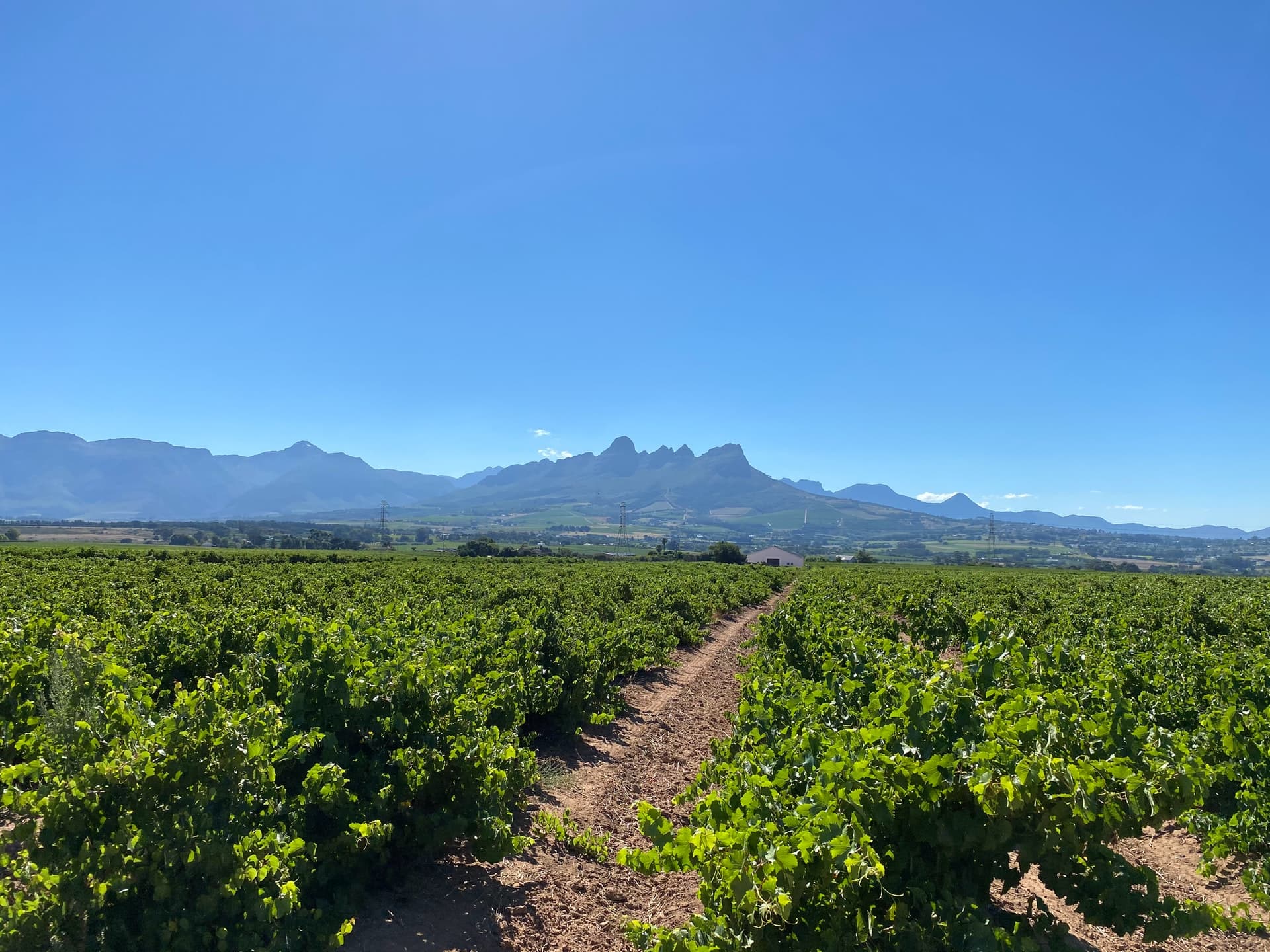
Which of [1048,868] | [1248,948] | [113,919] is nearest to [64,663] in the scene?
[113,919]

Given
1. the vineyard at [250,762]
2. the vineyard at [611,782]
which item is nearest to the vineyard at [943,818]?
the vineyard at [611,782]

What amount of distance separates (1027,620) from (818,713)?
1374cm

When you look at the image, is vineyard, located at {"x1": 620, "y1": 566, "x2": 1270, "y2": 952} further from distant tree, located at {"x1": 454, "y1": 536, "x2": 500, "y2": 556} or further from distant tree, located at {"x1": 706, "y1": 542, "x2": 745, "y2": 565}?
distant tree, located at {"x1": 454, "y1": 536, "x2": 500, "y2": 556}

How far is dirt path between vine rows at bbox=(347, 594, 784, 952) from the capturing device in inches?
215

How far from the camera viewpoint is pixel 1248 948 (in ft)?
18.0

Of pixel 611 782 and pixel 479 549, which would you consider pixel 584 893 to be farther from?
pixel 479 549

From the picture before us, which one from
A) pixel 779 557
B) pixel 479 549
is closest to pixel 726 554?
pixel 779 557

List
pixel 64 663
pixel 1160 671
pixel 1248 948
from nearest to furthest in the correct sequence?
pixel 64 663 → pixel 1248 948 → pixel 1160 671

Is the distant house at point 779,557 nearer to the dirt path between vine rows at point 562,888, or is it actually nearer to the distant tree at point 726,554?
the distant tree at point 726,554

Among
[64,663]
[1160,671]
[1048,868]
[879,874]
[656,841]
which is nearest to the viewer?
[879,874]

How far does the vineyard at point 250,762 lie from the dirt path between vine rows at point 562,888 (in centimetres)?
38

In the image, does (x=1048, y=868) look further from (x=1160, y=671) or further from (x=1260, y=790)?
(x=1160, y=671)

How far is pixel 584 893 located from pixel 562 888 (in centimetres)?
23

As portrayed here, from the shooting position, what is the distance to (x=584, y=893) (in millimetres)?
6387
